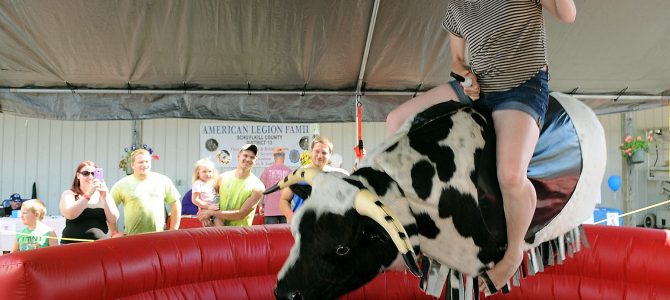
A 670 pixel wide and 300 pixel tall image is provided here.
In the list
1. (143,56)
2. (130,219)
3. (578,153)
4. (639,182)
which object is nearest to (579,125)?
(578,153)

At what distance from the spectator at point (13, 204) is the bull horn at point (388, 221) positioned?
8860 mm

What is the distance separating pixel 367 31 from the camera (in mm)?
4039

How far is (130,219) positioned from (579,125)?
3.56 meters

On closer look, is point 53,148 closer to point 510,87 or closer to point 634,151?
point 510,87

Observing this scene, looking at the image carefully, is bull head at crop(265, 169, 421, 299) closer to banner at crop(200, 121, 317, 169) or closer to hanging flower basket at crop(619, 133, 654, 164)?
banner at crop(200, 121, 317, 169)

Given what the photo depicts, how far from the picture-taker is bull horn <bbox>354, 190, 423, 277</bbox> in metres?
1.14

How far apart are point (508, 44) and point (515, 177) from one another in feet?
1.40

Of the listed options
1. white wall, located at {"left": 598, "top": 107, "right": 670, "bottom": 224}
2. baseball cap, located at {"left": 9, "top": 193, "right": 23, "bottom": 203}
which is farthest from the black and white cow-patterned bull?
white wall, located at {"left": 598, "top": 107, "right": 670, "bottom": 224}

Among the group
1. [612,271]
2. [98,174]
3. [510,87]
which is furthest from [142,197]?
[612,271]

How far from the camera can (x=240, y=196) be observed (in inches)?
175

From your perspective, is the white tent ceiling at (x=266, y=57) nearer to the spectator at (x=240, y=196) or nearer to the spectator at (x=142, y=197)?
the spectator at (x=240, y=196)

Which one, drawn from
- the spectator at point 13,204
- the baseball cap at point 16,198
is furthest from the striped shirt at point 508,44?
the baseball cap at point 16,198

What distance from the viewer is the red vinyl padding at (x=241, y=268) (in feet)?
8.05

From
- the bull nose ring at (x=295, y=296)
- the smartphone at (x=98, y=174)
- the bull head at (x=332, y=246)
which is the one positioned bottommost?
the bull nose ring at (x=295, y=296)
